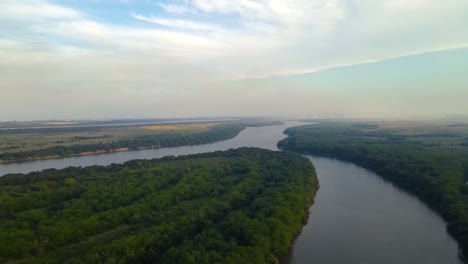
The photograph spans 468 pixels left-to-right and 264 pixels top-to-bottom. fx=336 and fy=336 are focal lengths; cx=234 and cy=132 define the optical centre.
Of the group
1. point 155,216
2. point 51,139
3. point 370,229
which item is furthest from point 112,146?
point 370,229

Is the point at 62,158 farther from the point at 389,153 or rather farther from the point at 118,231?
the point at 389,153

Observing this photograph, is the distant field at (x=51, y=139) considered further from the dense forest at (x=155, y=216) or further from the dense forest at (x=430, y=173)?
the dense forest at (x=430, y=173)

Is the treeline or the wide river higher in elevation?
the treeline

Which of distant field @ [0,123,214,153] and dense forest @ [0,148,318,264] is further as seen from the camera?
distant field @ [0,123,214,153]

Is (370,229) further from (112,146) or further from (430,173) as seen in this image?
(112,146)

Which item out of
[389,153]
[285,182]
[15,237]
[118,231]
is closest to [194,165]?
[285,182]

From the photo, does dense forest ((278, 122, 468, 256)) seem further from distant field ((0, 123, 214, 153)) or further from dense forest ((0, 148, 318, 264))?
distant field ((0, 123, 214, 153))

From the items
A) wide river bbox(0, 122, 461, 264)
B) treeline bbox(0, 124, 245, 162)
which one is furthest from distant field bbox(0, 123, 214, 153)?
wide river bbox(0, 122, 461, 264)

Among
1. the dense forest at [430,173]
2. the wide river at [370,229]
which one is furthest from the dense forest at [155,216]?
the dense forest at [430,173]

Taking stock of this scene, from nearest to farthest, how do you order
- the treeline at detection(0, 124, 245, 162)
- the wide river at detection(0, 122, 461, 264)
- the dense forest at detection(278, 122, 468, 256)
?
the wide river at detection(0, 122, 461, 264)
the dense forest at detection(278, 122, 468, 256)
the treeline at detection(0, 124, 245, 162)
